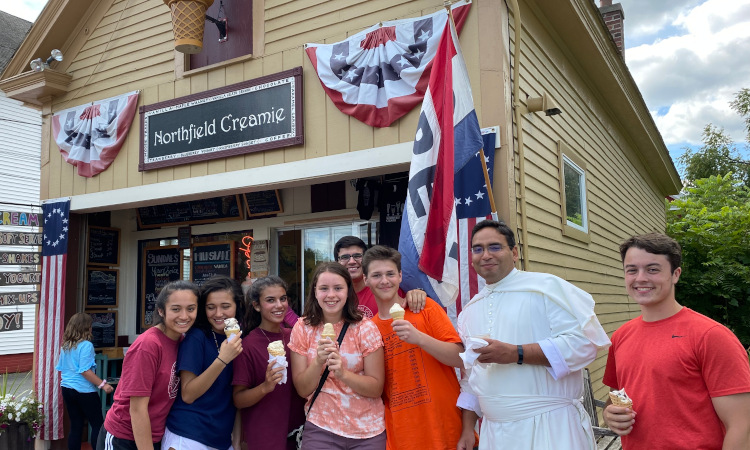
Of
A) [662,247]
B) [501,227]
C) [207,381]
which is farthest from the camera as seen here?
[207,381]

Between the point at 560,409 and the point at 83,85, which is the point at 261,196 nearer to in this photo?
the point at 83,85

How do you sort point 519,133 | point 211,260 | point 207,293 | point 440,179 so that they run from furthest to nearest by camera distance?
1. point 211,260
2. point 519,133
3. point 440,179
4. point 207,293

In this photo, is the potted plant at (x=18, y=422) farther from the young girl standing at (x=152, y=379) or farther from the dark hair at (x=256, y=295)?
the dark hair at (x=256, y=295)

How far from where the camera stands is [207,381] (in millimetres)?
3414

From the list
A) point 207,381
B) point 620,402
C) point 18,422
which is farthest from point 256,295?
point 18,422

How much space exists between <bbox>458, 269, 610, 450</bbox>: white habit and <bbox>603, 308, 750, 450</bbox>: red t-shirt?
0.28 meters

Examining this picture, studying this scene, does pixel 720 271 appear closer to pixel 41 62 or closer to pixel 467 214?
pixel 467 214

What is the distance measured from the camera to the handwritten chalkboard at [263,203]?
8.15 m

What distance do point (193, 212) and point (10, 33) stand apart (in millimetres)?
17261

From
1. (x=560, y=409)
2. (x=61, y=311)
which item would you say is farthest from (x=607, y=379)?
(x=61, y=311)

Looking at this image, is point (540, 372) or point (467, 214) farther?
point (467, 214)

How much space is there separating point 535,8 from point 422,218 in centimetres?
323

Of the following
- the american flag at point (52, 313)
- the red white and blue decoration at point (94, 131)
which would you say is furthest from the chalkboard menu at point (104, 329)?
the red white and blue decoration at point (94, 131)

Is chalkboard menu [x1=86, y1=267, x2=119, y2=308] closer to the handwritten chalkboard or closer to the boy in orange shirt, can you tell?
the handwritten chalkboard
